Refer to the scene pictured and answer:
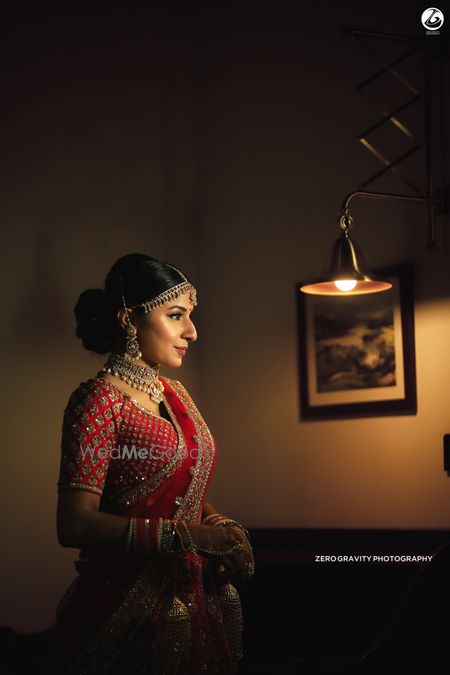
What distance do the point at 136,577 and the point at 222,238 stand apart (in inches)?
103

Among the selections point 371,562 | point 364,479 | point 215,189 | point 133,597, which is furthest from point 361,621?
point 215,189

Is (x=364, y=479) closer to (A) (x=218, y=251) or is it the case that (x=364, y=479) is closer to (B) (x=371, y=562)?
(B) (x=371, y=562)

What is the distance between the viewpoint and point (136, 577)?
170 centimetres

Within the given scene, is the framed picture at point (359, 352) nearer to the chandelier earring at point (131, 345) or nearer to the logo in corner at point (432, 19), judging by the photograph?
the logo in corner at point (432, 19)

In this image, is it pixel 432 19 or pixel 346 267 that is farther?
pixel 432 19

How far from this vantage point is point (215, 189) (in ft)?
13.7

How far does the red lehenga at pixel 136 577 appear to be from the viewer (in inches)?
64.7

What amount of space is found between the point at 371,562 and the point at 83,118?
2239 millimetres

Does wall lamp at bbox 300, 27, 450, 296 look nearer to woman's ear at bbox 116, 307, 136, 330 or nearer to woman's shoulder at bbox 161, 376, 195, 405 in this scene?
woman's shoulder at bbox 161, 376, 195, 405

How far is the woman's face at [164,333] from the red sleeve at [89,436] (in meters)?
0.16

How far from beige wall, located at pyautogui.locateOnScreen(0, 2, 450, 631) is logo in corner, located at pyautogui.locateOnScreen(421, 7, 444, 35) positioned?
36cm

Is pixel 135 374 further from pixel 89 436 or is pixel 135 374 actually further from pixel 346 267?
pixel 346 267

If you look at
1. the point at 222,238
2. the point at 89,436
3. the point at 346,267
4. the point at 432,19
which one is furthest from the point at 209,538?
the point at 222,238

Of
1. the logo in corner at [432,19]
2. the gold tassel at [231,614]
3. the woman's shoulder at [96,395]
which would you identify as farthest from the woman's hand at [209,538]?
the logo in corner at [432,19]
